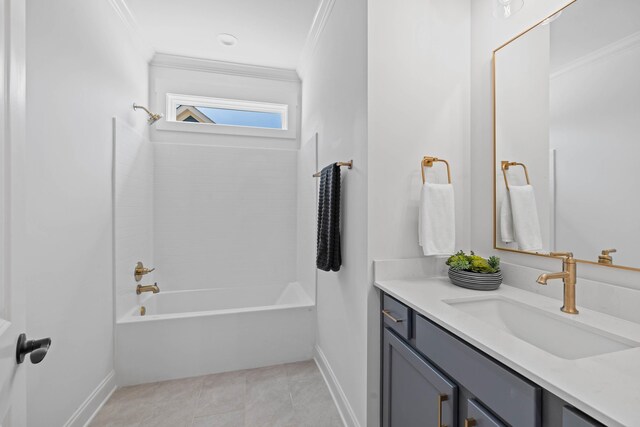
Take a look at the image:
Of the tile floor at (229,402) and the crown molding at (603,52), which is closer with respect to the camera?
the crown molding at (603,52)

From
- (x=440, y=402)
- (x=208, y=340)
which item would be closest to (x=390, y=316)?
(x=440, y=402)

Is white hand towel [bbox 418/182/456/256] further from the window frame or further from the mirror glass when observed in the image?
the window frame

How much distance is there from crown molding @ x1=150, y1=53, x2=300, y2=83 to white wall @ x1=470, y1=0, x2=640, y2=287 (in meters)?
2.00

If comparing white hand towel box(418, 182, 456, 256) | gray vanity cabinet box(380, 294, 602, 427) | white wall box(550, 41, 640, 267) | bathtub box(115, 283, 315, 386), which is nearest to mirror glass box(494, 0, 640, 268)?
white wall box(550, 41, 640, 267)

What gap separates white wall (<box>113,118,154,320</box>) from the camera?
7.09ft

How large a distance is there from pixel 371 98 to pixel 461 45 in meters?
0.64

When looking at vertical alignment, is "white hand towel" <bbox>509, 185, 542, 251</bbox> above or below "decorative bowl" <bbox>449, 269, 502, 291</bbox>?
above

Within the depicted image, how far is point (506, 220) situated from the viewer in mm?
1411

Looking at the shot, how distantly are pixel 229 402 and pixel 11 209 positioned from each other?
1759mm

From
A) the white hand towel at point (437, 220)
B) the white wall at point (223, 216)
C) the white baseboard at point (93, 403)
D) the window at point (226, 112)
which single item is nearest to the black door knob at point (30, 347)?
the white baseboard at point (93, 403)

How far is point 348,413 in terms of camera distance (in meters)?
1.70

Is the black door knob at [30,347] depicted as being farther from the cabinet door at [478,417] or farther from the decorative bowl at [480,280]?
the decorative bowl at [480,280]

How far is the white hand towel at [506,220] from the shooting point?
4.59 ft

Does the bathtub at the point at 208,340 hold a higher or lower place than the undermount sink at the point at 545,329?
lower
